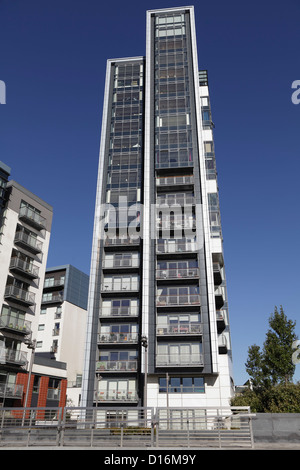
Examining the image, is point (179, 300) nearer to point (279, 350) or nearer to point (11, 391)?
point (279, 350)

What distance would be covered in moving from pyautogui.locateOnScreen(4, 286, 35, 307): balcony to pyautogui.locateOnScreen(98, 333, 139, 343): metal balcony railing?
10.6m

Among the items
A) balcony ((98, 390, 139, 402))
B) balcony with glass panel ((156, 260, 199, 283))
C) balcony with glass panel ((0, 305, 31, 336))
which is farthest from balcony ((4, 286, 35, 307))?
balcony with glass panel ((156, 260, 199, 283))

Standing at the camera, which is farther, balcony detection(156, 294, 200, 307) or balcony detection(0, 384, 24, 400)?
balcony detection(156, 294, 200, 307)

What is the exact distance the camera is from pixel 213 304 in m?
42.1

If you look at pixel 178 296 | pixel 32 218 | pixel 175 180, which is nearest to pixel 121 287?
pixel 178 296

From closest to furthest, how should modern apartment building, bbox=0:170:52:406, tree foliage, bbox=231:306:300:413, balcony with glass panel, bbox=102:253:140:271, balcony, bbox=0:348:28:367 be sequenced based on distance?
tree foliage, bbox=231:306:300:413 → balcony, bbox=0:348:28:367 → modern apartment building, bbox=0:170:52:406 → balcony with glass panel, bbox=102:253:140:271

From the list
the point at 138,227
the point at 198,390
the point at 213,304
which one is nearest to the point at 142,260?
the point at 138,227

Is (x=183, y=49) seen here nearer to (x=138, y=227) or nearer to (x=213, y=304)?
(x=138, y=227)

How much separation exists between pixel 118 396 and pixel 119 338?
5913mm

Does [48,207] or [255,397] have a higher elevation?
[48,207]

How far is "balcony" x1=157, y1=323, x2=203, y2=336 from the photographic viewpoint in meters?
41.0

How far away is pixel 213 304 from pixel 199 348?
4.89 m

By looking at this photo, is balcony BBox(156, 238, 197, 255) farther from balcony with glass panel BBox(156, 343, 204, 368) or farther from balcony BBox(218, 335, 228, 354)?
balcony with glass panel BBox(156, 343, 204, 368)

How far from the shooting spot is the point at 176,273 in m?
44.3
